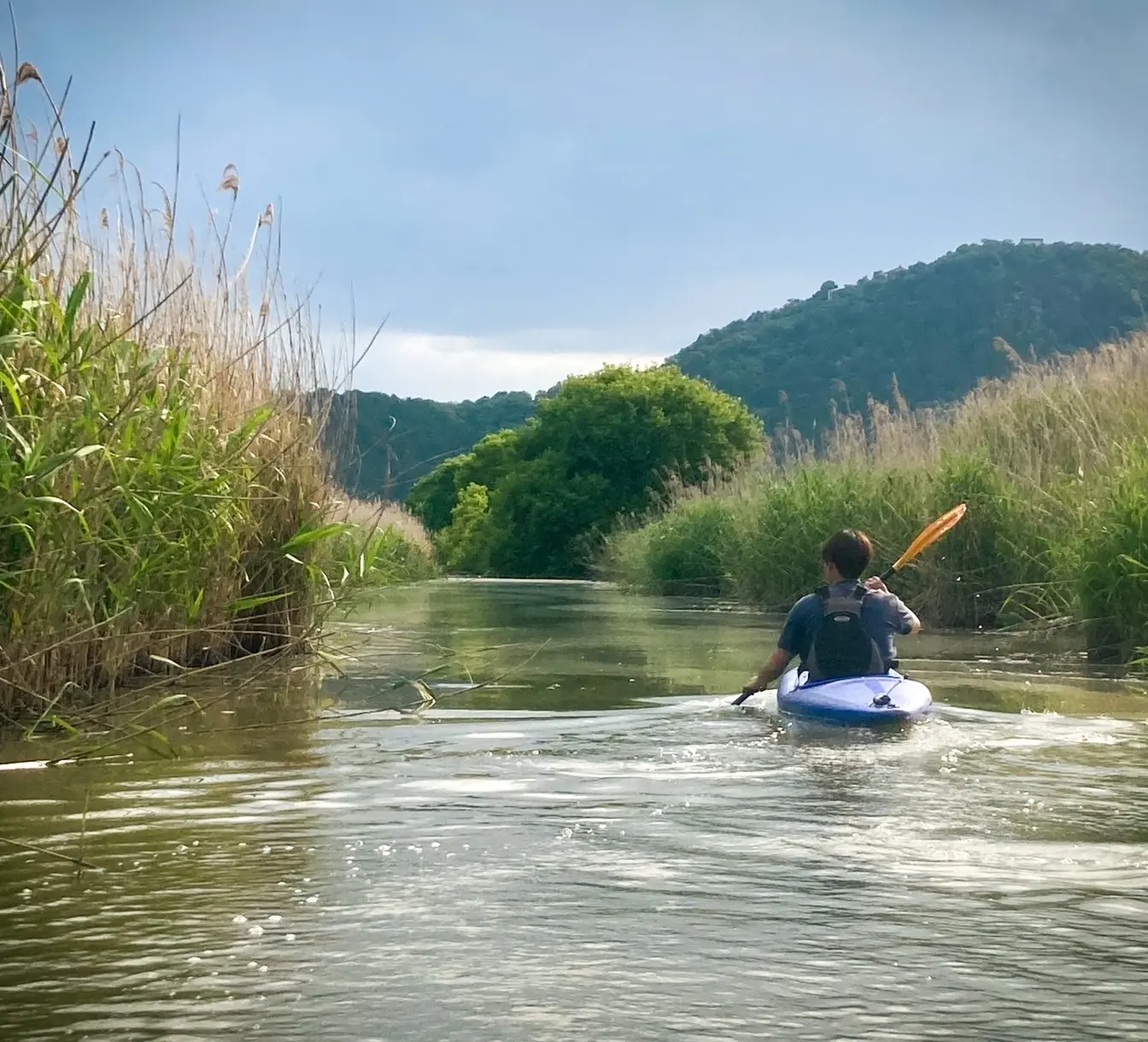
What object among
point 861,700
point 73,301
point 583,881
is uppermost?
point 73,301

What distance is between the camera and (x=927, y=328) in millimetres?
93688

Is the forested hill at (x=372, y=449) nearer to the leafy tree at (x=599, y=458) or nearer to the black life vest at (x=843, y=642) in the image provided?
the black life vest at (x=843, y=642)

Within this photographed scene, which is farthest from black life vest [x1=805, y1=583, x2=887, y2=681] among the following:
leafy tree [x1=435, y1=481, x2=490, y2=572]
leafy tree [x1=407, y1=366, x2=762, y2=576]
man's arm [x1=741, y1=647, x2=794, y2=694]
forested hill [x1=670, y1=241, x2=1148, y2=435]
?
forested hill [x1=670, y1=241, x2=1148, y2=435]

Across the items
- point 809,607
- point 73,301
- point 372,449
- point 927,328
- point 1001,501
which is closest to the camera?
point 73,301

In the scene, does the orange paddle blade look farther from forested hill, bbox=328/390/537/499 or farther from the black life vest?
forested hill, bbox=328/390/537/499

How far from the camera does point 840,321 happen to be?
9662cm

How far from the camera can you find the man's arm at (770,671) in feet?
26.6

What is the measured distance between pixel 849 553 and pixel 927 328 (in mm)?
88368

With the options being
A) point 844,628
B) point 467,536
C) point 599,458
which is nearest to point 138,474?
point 844,628

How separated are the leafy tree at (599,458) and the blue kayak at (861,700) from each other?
45691 millimetres

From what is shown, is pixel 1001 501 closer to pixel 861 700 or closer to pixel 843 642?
pixel 843 642

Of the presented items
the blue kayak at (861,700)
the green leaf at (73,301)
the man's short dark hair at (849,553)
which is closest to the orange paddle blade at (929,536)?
the man's short dark hair at (849,553)

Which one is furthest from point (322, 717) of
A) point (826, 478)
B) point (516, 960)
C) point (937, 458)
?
point (826, 478)

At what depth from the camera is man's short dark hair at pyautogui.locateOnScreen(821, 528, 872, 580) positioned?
8383 mm
